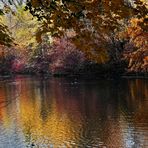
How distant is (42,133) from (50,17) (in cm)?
2207

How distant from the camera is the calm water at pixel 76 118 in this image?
24562mm

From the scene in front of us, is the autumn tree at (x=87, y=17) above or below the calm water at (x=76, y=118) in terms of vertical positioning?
above

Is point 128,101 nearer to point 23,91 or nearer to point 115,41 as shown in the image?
point 23,91

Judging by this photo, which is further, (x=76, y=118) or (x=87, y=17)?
(x=76, y=118)

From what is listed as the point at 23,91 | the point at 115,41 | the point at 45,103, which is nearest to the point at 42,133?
the point at 45,103

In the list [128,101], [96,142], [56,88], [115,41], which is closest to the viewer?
[96,142]

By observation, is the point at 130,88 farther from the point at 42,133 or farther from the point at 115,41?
the point at 42,133

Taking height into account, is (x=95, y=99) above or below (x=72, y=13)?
below

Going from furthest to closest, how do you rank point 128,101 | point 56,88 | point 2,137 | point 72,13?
point 56,88, point 128,101, point 2,137, point 72,13

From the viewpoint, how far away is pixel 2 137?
84.4ft

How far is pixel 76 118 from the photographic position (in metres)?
32.2

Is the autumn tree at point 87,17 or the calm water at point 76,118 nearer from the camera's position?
the autumn tree at point 87,17

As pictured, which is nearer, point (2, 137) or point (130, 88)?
point (2, 137)

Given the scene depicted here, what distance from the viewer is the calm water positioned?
24.6 m
